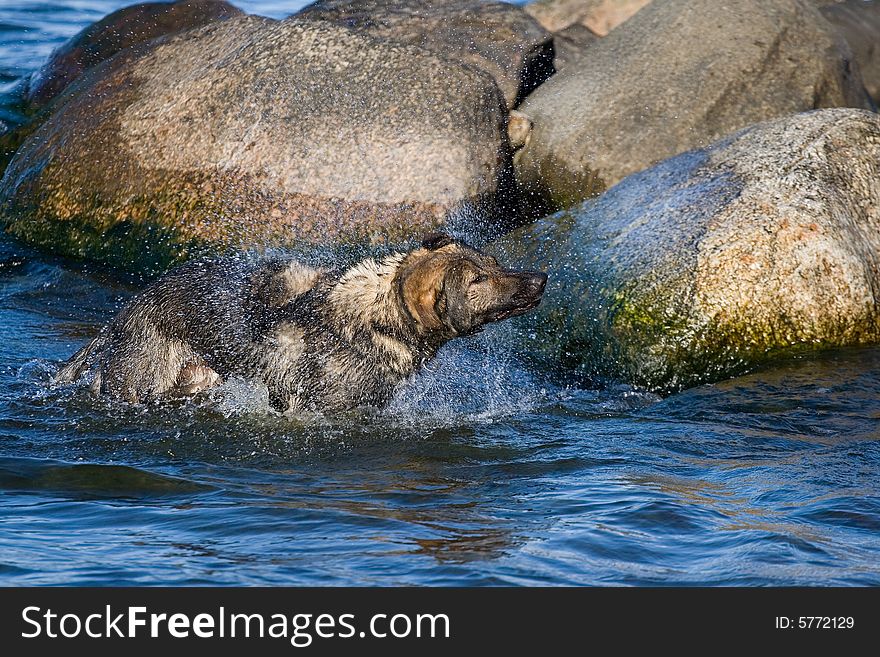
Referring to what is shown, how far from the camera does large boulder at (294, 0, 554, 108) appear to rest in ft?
40.6

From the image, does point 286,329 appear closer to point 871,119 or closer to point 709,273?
point 709,273

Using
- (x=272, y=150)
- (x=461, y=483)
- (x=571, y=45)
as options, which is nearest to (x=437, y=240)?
(x=461, y=483)

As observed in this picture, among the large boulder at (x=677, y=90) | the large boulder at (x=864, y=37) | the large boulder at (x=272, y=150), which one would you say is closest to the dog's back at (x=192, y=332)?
the large boulder at (x=272, y=150)

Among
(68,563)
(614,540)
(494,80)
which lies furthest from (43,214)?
(614,540)

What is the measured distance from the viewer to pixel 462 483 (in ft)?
21.6

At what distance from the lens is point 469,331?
24.4ft

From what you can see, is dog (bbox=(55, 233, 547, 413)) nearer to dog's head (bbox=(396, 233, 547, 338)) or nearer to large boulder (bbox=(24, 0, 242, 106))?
dog's head (bbox=(396, 233, 547, 338))

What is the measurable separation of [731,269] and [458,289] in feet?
7.98

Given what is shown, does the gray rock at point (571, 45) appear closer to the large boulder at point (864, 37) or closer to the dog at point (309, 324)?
the large boulder at point (864, 37)

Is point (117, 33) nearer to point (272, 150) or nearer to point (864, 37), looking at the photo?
point (272, 150)

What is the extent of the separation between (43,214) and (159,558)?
279 inches

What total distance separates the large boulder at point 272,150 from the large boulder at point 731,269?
5.42ft

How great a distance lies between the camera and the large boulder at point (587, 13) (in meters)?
15.7

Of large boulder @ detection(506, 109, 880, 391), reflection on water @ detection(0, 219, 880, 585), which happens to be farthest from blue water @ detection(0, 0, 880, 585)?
large boulder @ detection(506, 109, 880, 391)
